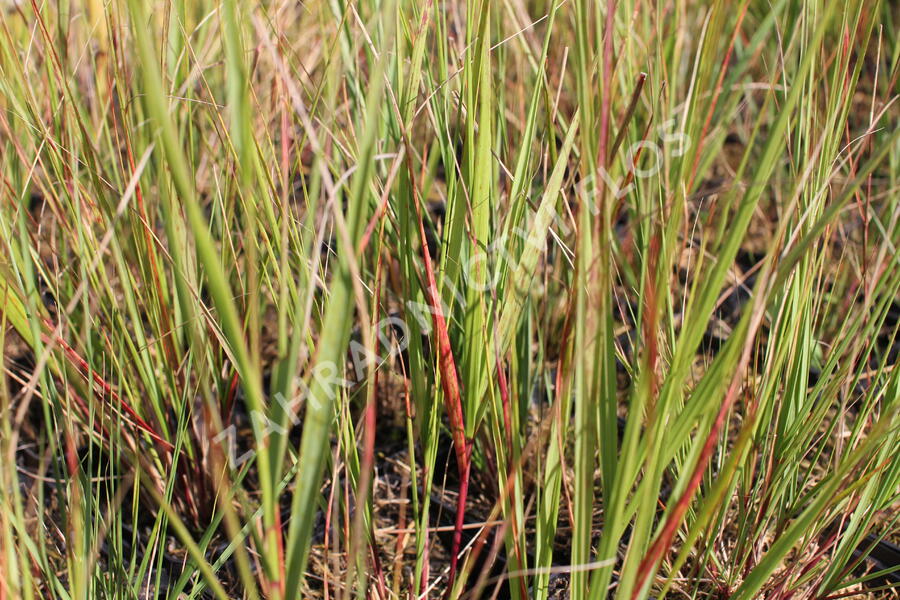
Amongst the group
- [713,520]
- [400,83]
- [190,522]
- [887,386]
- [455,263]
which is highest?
[400,83]

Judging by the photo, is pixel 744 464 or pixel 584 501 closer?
pixel 584 501

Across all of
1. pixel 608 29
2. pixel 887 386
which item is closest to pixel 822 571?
pixel 887 386

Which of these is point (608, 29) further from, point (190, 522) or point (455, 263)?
point (190, 522)

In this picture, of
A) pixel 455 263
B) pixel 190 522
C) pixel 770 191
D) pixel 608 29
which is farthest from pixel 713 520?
pixel 770 191

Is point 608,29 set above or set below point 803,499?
above

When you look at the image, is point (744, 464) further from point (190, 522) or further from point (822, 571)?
point (190, 522)

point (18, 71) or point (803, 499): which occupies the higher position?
point (18, 71)

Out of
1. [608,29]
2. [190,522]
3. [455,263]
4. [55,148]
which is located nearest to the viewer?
[608,29]

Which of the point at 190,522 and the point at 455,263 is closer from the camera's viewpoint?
the point at 455,263

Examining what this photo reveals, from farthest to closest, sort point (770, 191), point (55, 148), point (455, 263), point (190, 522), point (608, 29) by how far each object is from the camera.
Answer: point (770, 191)
point (190, 522)
point (55, 148)
point (455, 263)
point (608, 29)
